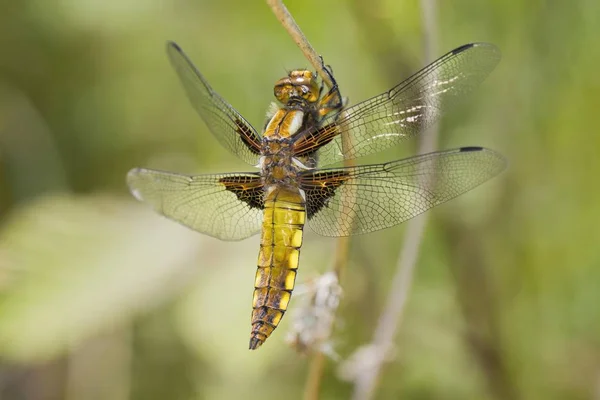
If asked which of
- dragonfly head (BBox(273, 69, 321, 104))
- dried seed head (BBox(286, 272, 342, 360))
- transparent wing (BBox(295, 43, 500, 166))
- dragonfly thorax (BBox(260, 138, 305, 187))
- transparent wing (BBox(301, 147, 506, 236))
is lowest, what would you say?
dried seed head (BBox(286, 272, 342, 360))

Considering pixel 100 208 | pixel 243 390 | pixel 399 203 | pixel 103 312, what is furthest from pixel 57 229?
pixel 399 203

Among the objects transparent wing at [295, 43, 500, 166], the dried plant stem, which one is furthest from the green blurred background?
transparent wing at [295, 43, 500, 166]

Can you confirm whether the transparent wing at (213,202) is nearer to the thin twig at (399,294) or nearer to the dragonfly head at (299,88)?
the dragonfly head at (299,88)

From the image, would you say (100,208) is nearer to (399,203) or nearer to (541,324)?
(399,203)

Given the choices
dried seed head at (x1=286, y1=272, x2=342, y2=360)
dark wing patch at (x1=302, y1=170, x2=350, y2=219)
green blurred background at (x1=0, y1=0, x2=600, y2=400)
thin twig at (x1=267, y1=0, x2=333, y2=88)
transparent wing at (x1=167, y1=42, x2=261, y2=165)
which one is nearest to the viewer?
thin twig at (x1=267, y1=0, x2=333, y2=88)

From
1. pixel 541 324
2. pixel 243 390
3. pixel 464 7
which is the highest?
pixel 464 7

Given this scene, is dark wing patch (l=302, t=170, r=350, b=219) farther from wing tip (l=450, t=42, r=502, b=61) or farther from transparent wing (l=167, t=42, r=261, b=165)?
wing tip (l=450, t=42, r=502, b=61)
